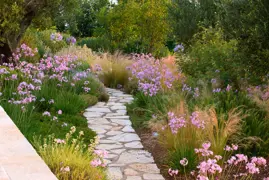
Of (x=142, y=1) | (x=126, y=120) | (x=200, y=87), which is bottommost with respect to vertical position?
(x=126, y=120)

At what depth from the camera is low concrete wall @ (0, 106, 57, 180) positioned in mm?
3350

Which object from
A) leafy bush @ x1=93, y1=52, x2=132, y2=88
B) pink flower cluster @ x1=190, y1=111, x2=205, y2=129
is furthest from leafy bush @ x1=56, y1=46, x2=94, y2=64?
pink flower cluster @ x1=190, y1=111, x2=205, y2=129

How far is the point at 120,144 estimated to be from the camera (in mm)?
6789

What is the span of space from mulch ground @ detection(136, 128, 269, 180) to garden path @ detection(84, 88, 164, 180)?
8cm

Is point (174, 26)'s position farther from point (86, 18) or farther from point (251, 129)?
point (86, 18)

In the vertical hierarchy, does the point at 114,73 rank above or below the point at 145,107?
above

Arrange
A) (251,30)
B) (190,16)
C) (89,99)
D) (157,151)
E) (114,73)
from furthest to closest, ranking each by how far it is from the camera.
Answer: (190,16)
(114,73)
(89,99)
(157,151)
(251,30)

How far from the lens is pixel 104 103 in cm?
1023

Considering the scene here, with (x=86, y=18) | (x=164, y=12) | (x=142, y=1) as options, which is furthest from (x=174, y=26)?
(x=86, y=18)

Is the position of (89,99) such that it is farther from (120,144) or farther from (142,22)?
(142,22)

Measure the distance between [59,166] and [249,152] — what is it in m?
2.75

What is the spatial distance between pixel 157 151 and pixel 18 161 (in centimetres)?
310

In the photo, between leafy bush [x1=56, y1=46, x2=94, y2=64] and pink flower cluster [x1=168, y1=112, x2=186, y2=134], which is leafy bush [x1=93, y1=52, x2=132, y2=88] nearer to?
leafy bush [x1=56, y1=46, x2=94, y2=64]

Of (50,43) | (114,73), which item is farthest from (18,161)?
(50,43)
